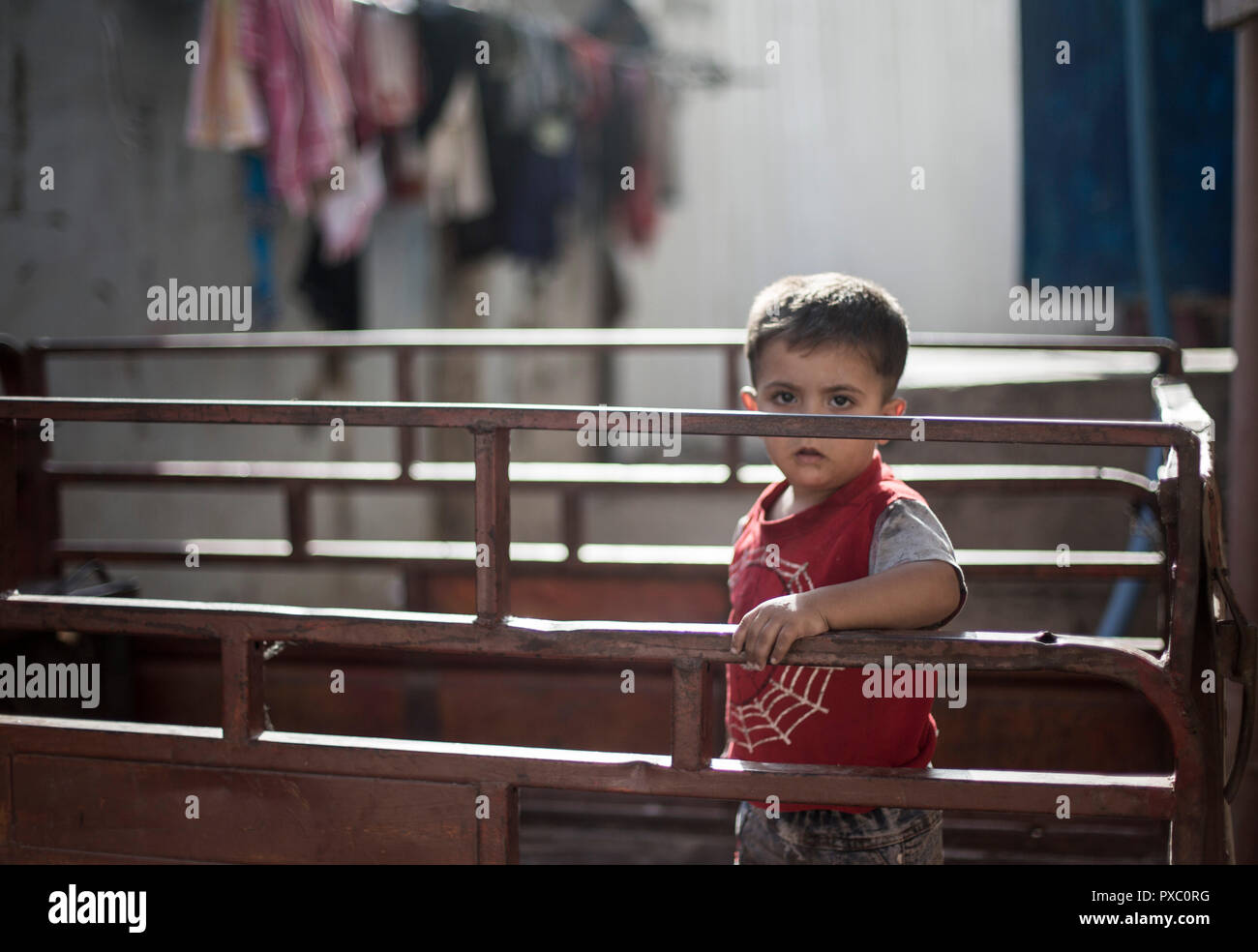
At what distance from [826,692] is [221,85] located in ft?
14.8

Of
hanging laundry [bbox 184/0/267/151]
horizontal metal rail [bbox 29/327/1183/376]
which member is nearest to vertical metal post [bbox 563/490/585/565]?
horizontal metal rail [bbox 29/327/1183/376]

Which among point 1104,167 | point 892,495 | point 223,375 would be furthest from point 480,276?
point 892,495

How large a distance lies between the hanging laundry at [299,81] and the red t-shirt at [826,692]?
437cm

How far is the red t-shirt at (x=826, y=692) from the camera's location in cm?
176

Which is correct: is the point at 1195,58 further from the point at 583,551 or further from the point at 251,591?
the point at 251,591

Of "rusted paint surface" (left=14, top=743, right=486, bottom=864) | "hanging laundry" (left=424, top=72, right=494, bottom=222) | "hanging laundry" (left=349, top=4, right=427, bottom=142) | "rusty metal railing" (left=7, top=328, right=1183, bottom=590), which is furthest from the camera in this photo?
"hanging laundry" (left=424, top=72, right=494, bottom=222)

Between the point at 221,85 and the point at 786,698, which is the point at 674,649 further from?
the point at 221,85

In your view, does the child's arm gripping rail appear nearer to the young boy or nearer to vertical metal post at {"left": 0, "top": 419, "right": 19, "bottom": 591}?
the young boy

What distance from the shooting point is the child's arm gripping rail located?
4.90 feet

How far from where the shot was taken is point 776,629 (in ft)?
4.90

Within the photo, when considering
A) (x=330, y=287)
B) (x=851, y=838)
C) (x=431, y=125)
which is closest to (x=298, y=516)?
(x=851, y=838)

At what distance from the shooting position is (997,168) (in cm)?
949

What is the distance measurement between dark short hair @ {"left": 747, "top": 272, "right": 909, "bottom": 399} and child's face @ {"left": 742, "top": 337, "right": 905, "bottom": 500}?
0.05 ft
